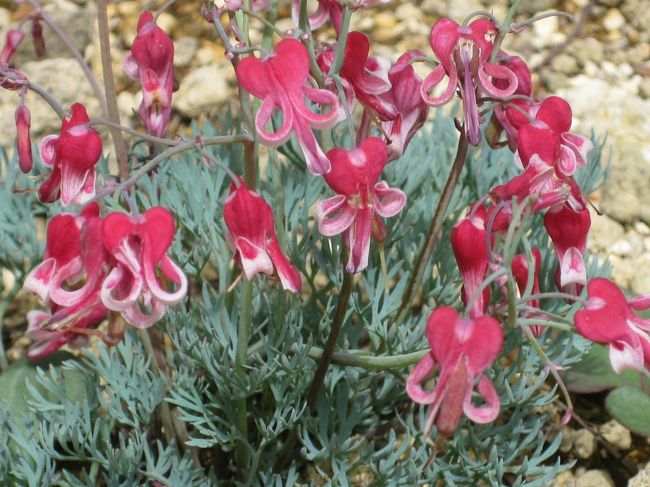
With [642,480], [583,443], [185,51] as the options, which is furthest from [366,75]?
[185,51]

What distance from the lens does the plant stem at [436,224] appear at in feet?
5.85

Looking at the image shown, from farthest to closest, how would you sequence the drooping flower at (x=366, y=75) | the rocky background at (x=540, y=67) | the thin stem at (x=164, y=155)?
the rocky background at (x=540, y=67)
the drooping flower at (x=366, y=75)
the thin stem at (x=164, y=155)

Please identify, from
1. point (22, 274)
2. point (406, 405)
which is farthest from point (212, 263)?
point (406, 405)

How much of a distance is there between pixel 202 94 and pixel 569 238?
220 centimetres

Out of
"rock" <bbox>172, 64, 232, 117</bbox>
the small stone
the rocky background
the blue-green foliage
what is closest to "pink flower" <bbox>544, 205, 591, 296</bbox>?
the blue-green foliage

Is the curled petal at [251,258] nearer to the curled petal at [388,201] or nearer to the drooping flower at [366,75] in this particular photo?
the curled petal at [388,201]

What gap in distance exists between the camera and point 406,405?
237cm

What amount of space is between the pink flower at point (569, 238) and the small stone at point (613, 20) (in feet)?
9.03

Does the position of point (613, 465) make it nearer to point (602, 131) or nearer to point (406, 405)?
point (406, 405)

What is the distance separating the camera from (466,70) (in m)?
1.59

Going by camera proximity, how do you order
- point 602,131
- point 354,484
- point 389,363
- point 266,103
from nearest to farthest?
point 266,103, point 389,363, point 354,484, point 602,131

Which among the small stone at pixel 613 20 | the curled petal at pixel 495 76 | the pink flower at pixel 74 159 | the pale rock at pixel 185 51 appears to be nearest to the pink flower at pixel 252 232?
the pink flower at pixel 74 159

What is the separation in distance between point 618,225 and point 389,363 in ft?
6.21

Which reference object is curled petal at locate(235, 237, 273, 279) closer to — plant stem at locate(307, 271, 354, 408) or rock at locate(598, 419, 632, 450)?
plant stem at locate(307, 271, 354, 408)
